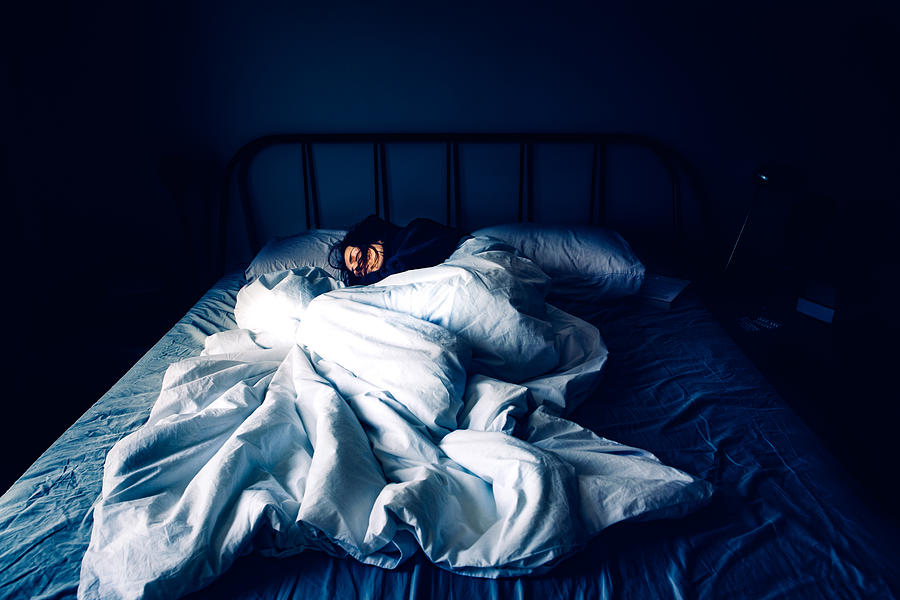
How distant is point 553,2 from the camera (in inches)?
85.8

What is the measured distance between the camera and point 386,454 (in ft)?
3.43

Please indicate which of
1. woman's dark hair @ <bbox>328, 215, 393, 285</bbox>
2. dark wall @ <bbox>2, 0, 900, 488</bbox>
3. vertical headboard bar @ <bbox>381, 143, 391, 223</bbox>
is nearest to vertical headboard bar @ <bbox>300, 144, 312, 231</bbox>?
dark wall @ <bbox>2, 0, 900, 488</bbox>

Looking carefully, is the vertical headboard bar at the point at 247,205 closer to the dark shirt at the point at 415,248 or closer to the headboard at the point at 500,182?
the headboard at the point at 500,182

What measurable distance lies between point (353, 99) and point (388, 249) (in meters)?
0.94

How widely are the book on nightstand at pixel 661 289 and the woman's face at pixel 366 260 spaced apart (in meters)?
1.06

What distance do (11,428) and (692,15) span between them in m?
3.43

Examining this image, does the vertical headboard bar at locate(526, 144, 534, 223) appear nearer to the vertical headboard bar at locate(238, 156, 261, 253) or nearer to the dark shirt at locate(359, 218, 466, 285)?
the dark shirt at locate(359, 218, 466, 285)

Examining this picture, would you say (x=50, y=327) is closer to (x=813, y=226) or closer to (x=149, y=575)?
(x=149, y=575)

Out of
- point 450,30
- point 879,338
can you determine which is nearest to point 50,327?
point 450,30

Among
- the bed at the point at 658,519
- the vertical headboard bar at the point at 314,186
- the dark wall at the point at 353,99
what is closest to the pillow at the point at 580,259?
the bed at the point at 658,519

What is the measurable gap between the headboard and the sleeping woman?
0.59 m

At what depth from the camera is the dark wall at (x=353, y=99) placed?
2193mm

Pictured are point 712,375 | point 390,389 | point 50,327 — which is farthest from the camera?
point 50,327

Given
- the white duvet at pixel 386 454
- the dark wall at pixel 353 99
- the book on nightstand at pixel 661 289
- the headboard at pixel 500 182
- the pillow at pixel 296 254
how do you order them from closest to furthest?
1. the white duvet at pixel 386 454
2. the book on nightstand at pixel 661 289
3. the pillow at pixel 296 254
4. the dark wall at pixel 353 99
5. the headboard at pixel 500 182
